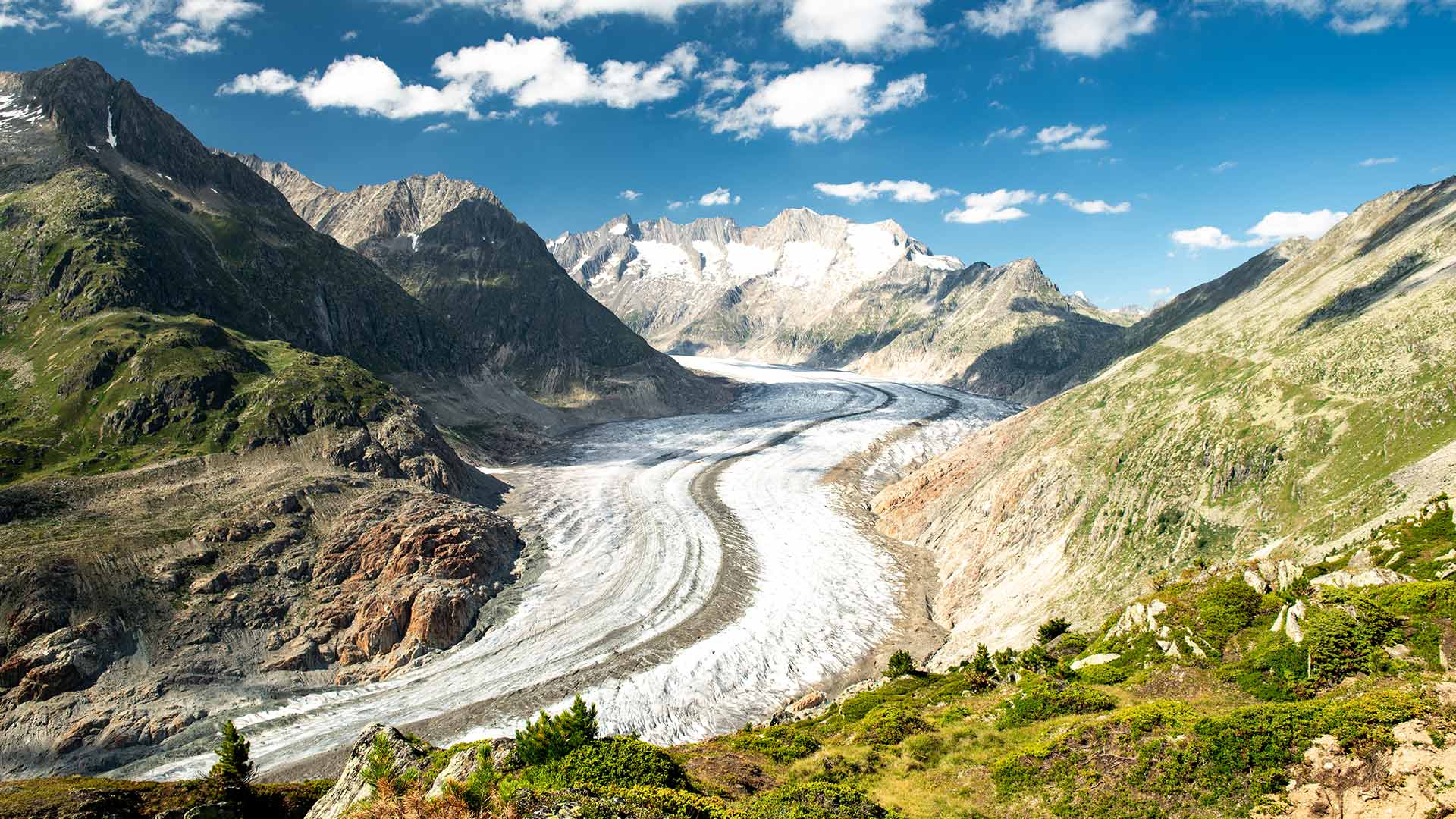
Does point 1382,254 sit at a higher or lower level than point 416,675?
higher

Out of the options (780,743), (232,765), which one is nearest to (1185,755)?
(780,743)

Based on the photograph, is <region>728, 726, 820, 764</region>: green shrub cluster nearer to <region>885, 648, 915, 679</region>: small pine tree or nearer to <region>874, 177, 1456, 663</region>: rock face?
<region>885, 648, 915, 679</region>: small pine tree

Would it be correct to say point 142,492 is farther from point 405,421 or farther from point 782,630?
point 782,630

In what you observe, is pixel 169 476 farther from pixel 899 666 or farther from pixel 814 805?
pixel 814 805

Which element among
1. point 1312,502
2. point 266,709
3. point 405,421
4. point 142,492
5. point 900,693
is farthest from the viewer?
point 405,421

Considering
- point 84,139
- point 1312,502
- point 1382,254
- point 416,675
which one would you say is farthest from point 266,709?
point 84,139

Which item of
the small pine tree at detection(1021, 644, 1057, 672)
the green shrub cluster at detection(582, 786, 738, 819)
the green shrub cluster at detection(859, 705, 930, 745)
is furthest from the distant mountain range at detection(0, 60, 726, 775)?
the small pine tree at detection(1021, 644, 1057, 672)
